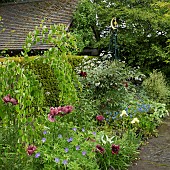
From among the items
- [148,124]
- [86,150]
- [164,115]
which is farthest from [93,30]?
[86,150]

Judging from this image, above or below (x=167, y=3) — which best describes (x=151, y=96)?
below

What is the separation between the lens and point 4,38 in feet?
39.7

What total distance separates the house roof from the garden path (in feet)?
23.6

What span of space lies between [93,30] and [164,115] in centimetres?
593

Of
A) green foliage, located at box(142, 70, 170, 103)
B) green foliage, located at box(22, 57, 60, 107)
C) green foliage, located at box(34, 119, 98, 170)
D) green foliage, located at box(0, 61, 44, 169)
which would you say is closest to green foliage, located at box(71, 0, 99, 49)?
green foliage, located at box(142, 70, 170, 103)

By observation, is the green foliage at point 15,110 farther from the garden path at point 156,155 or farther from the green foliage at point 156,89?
the green foliage at point 156,89

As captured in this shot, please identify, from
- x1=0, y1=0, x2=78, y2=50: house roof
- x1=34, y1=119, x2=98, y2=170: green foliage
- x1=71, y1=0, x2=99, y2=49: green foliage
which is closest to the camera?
x1=34, y1=119, x2=98, y2=170: green foliage

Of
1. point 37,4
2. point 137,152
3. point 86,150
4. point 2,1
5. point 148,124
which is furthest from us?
point 2,1

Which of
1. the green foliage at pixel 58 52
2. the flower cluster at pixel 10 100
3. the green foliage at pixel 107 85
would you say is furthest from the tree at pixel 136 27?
the flower cluster at pixel 10 100

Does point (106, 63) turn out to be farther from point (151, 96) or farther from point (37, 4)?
point (37, 4)

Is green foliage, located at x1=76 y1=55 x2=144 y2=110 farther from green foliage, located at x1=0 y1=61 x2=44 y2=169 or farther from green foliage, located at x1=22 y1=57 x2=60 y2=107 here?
green foliage, located at x1=0 y1=61 x2=44 y2=169

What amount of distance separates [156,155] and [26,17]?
10238 mm

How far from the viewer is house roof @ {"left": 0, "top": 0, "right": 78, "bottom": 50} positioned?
1195 cm

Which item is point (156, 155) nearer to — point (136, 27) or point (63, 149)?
point (63, 149)
